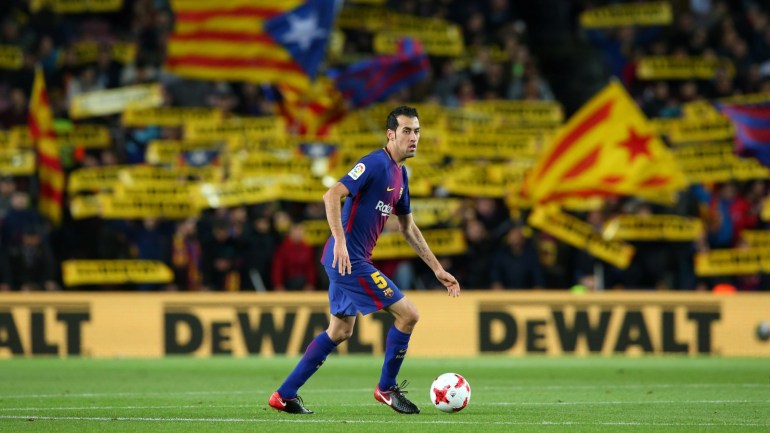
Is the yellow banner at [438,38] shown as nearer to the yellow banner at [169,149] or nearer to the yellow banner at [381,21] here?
the yellow banner at [381,21]

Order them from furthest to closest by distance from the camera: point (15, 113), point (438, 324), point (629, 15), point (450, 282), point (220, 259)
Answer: point (629, 15) → point (15, 113) → point (220, 259) → point (438, 324) → point (450, 282)

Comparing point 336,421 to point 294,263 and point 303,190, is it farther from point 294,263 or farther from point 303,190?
point 303,190

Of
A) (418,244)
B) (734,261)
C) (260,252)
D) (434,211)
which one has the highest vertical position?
(418,244)

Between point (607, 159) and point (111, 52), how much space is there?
28.2 ft

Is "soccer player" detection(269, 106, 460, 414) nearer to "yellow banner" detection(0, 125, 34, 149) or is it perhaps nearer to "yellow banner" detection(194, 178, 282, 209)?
"yellow banner" detection(194, 178, 282, 209)

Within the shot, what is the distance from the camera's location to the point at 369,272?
10.1 metres

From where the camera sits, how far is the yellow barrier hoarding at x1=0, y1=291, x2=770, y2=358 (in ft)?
64.1

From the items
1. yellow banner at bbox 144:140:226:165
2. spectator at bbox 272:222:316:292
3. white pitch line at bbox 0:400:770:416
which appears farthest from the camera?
yellow banner at bbox 144:140:226:165

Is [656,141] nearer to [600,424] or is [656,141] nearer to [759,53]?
[759,53]

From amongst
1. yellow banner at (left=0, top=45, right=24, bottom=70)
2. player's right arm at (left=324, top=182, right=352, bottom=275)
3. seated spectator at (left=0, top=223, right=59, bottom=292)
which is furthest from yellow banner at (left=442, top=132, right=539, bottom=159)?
player's right arm at (left=324, top=182, right=352, bottom=275)

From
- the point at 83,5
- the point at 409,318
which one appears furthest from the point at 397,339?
the point at 83,5

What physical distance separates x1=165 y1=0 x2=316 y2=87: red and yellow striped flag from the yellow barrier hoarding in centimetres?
366

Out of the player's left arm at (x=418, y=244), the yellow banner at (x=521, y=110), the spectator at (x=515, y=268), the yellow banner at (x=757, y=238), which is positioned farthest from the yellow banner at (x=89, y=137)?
the player's left arm at (x=418, y=244)

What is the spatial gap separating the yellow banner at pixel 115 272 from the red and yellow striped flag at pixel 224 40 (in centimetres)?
313
